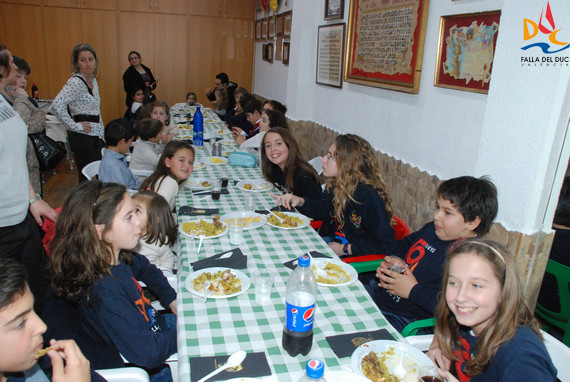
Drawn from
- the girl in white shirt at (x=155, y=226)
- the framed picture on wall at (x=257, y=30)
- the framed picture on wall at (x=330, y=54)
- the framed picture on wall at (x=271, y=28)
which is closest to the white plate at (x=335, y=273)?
the girl in white shirt at (x=155, y=226)

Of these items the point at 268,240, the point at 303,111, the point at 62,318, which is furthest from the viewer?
the point at 303,111

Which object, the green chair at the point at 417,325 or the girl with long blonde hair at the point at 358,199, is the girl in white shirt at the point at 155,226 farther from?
the green chair at the point at 417,325

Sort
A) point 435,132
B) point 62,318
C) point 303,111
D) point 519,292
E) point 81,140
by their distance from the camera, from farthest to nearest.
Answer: point 303,111, point 81,140, point 435,132, point 62,318, point 519,292

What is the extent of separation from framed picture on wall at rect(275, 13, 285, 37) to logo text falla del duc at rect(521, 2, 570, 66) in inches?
211

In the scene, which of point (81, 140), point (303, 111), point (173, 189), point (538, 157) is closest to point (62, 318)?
point (173, 189)

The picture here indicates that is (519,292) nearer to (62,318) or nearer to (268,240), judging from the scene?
(268,240)

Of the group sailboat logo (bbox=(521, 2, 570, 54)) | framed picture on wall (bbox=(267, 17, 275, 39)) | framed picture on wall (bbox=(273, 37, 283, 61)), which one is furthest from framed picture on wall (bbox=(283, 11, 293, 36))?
sailboat logo (bbox=(521, 2, 570, 54))

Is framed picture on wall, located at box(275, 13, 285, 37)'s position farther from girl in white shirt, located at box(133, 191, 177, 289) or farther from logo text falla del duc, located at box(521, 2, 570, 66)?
logo text falla del duc, located at box(521, 2, 570, 66)

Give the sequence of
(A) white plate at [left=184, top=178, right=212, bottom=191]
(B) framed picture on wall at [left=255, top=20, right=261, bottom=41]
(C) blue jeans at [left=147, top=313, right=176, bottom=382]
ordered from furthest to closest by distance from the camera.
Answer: (B) framed picture on wall at [left=255, top=20, right=261, bottom=41]
(A) white plate at [left=184, top=178, right=212, bottom=191]
(C) blue jeans at [left=147, top=313, right=176, bottom=382]

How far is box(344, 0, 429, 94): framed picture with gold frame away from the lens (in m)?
3.16

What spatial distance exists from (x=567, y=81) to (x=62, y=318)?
233 centimetres

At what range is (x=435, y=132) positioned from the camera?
3035 millimetres

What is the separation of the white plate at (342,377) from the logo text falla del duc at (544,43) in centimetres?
161

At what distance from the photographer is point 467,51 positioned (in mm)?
2668
